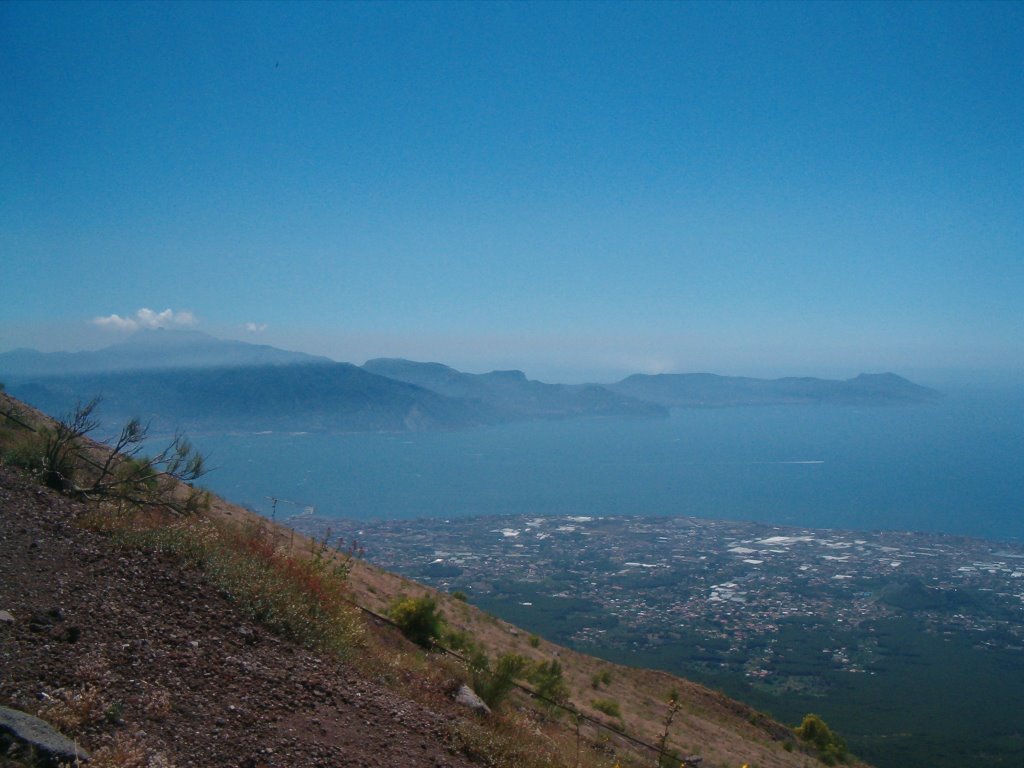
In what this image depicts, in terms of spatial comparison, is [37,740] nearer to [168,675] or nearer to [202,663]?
[168,675]

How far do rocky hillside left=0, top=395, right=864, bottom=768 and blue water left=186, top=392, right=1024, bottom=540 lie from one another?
55.0 m

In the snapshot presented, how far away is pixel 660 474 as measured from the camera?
106 m

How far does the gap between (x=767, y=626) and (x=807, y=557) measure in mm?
20204

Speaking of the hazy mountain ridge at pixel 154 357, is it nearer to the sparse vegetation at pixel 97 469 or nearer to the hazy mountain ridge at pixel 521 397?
the hazy mountain ridge at pixel 521 397

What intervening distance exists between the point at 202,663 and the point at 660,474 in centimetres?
10470

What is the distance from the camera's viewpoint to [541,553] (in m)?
51.1

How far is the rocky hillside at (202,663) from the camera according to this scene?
13.9 ft

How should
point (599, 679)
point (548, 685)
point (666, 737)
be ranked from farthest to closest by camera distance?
point (599, 679), point (548, 685), point (666, 737)

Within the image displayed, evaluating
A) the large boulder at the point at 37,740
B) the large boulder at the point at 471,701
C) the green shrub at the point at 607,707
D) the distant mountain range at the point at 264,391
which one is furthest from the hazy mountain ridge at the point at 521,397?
the large boulder at the point at 37,740

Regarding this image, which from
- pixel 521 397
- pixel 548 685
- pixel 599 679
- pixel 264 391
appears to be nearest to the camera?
pixel 548 685

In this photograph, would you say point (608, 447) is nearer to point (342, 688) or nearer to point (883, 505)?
point (883, 505)

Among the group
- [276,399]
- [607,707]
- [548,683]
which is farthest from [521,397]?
[548,683]

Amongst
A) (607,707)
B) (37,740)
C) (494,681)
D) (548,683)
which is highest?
(37,740)

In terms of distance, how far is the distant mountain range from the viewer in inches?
3401
